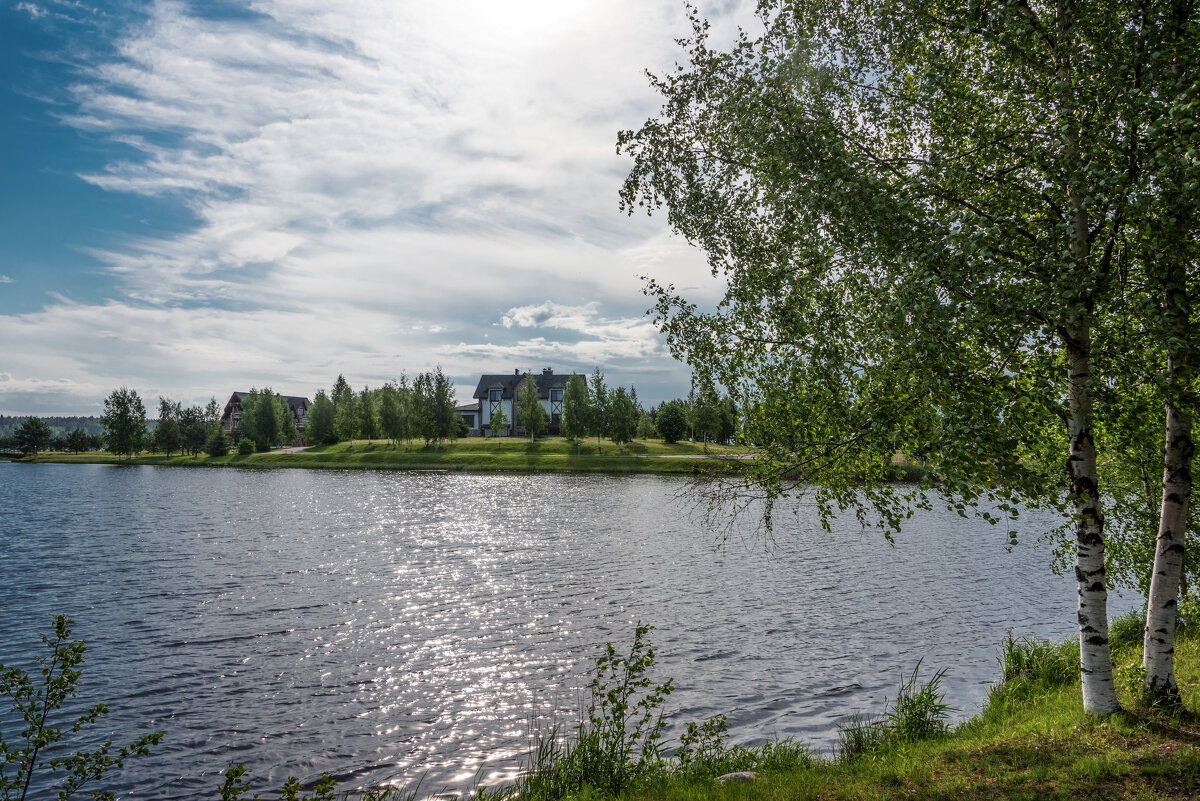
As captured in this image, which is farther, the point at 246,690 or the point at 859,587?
the point at 859,587

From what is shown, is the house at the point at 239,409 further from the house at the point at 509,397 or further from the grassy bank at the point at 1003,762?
the grassy bank at the point at 1003,762

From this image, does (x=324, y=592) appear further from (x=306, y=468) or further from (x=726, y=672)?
(x=306, y=468)

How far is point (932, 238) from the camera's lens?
26.1 feet

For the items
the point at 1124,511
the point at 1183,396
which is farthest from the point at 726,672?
the point at 1183,396

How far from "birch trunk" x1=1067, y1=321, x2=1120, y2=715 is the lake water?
4.02 meters

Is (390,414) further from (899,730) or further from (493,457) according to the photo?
(899,730)

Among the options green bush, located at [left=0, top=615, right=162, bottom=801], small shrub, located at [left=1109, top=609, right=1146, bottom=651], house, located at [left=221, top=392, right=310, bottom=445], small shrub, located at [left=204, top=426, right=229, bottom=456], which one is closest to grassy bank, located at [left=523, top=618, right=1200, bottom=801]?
small shrub, located at [left=1109, top=609, right=1146, bottom=651]

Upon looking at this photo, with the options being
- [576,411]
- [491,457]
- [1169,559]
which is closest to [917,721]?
[1169,559]

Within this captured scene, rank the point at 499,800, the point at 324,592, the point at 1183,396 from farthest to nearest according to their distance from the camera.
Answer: the point at 324,592, the point at 499,800, the point at 1183,396

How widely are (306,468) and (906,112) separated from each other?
95330 millimetres

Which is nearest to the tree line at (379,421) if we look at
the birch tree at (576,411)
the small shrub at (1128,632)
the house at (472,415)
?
the birch tree at (576,411)

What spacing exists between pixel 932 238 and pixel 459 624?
1649 cm

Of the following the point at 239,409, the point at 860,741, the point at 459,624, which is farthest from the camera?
the point at 239,409

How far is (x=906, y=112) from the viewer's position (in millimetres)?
10219
